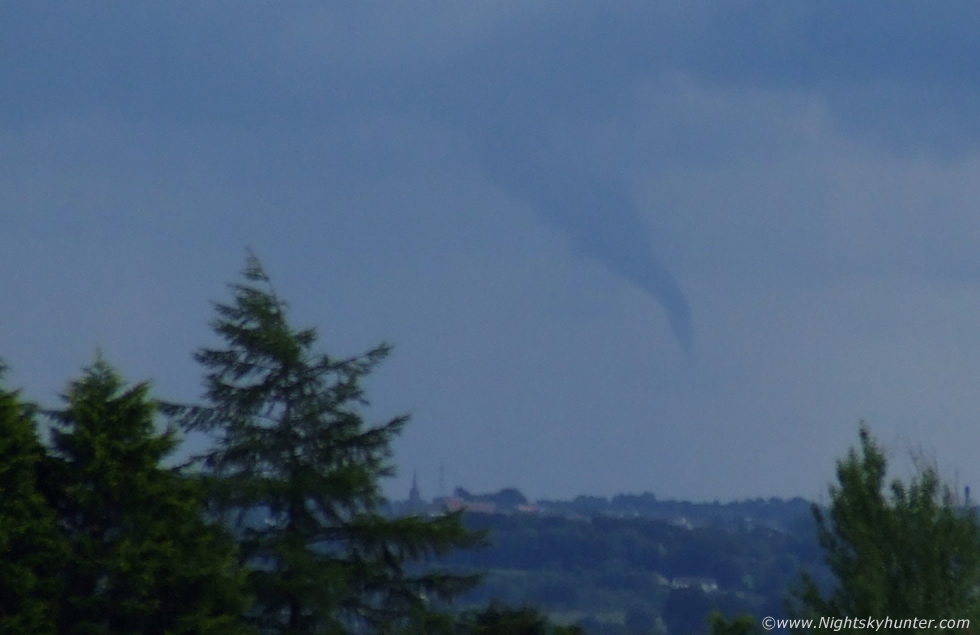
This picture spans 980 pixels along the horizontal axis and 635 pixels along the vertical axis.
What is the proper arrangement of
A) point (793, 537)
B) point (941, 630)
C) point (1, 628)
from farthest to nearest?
point (793, 537) < point (941, 630) < point (1, 628)

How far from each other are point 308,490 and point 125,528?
3.87m

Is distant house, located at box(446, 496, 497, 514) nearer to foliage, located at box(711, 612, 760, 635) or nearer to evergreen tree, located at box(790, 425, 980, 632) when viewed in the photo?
foliage, located at box(711, 612, 760, 635)

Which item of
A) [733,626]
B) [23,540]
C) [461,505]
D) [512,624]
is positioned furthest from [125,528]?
[461,505]

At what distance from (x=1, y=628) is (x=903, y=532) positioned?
28.9 feet

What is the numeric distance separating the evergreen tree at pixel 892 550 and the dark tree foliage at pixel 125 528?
6.31 metres

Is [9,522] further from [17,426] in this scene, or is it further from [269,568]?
[269,568]

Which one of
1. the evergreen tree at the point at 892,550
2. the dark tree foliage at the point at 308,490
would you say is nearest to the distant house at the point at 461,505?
the dark tree foliage at the point at 308,490

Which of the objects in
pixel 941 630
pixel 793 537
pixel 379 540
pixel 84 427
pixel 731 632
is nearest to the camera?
pixel 84 427

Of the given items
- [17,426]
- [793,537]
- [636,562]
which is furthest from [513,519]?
[17,426]

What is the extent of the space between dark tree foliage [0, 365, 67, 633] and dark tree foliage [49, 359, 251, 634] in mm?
244

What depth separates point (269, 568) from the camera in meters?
14.2

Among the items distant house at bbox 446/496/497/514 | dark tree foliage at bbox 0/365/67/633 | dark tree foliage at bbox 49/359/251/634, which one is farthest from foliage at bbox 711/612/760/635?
dark tree foliage at bbox 0/365/67/633

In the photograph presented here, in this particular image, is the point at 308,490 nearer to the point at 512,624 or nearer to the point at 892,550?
the point at 512,624

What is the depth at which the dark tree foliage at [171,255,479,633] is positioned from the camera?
14.3 m
